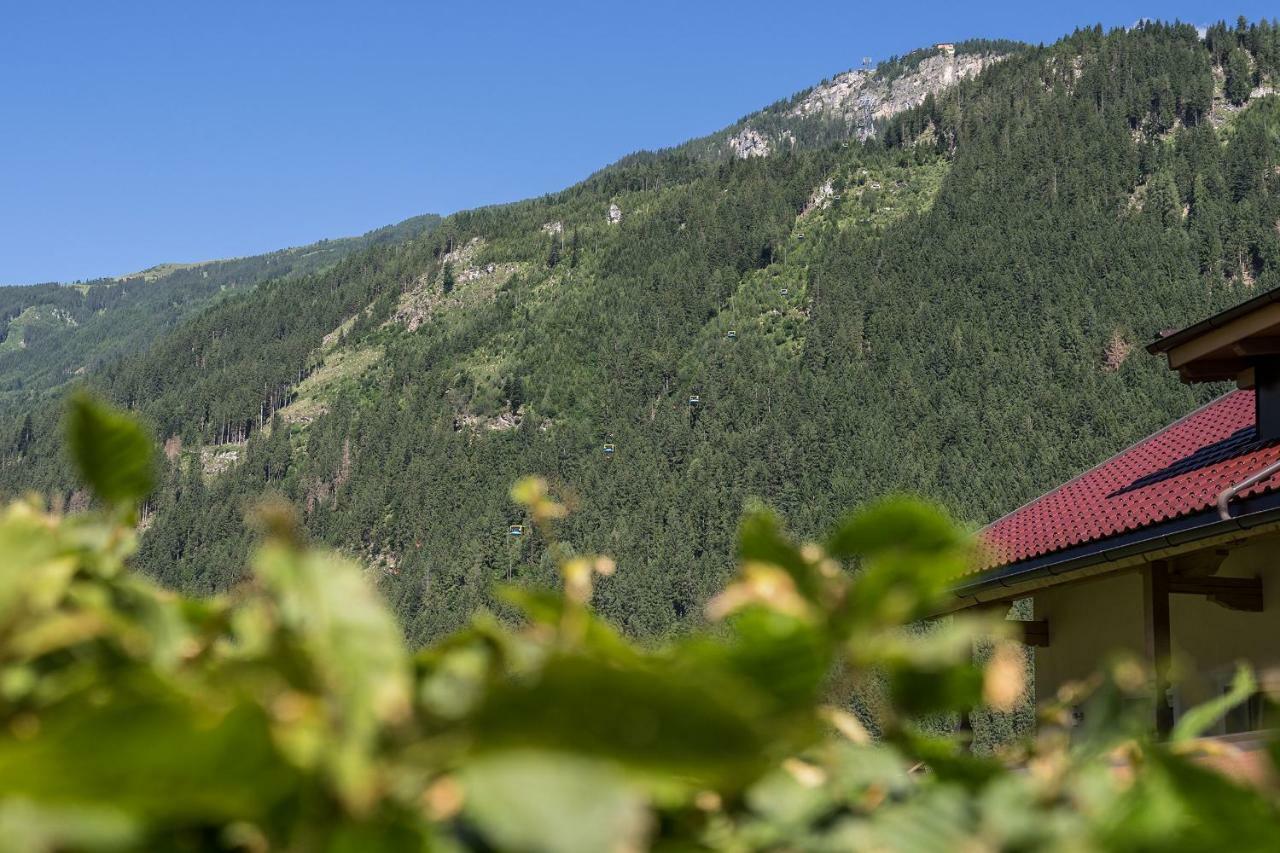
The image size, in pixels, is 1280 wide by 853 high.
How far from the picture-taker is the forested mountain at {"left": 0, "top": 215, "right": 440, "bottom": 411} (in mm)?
160363

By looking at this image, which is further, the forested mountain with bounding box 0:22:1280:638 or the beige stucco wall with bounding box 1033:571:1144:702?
the forested mountain with bounding box 0:22:1280:638

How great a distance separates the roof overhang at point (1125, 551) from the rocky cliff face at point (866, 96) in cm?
14607

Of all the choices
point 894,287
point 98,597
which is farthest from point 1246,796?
point 894,287

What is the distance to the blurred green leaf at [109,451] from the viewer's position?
0.43m

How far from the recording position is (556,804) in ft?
0.90

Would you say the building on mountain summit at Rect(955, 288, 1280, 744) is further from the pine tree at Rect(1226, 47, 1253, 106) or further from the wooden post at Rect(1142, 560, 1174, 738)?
the pine tree at Rect(1226, 47, 1253, 106)

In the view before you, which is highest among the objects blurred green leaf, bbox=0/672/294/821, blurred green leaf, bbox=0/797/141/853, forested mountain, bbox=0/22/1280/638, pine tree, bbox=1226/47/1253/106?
pine tree, bbox=1226/47/1253/106

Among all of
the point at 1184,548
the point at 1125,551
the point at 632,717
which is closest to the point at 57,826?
the point at 632,717

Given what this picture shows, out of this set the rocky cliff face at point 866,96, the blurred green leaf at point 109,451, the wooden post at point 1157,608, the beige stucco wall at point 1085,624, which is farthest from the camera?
the rocky cliff face at point 866,96

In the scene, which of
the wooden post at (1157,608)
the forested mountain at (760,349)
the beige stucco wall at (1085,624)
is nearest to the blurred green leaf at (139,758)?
the wooden post at (1157,608)

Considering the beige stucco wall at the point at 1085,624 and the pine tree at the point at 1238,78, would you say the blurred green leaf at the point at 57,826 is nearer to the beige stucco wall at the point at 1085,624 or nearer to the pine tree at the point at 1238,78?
the beige stucco wall at the point at 1085,624

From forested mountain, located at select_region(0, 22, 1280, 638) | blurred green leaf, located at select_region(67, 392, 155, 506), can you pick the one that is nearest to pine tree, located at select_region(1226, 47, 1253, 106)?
forested mountain, located at select_region(0, 22, 1280, 638)

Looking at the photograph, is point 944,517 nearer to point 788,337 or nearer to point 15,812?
point 15,812

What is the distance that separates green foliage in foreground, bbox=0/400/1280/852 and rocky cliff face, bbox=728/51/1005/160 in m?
152
